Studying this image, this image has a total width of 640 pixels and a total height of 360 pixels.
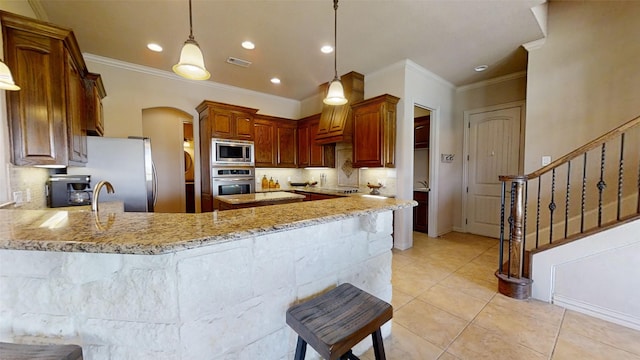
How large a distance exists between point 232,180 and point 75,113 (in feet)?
7.37

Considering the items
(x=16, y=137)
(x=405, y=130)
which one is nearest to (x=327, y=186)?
(x=405, y=130)

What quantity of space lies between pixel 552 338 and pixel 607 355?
0.27 meters

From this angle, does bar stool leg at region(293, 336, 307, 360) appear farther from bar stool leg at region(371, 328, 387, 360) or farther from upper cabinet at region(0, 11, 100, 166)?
upper cabinet at region(0, 11, 100, 166)

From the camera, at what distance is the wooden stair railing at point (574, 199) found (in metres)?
2.12

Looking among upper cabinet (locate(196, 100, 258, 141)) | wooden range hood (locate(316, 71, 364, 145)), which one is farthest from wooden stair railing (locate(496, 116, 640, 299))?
upper cabinet (locate(196, 100, 258, 141))

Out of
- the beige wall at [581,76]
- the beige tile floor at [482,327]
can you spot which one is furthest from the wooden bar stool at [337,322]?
the beige wall at [581,76]

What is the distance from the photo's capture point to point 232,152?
4.33 meters

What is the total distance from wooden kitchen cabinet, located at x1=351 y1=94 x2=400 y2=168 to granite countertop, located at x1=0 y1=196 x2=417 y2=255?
258 cm

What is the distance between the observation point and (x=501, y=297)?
2.37 meters

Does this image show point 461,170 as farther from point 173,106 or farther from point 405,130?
point 173,106

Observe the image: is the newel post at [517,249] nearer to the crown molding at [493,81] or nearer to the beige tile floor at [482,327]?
the beige tile floor at [482,327]

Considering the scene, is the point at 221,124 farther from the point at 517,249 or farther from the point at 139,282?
the point at 517,249

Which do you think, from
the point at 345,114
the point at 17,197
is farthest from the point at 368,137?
the point at 17,197

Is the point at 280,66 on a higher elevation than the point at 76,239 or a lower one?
higher
